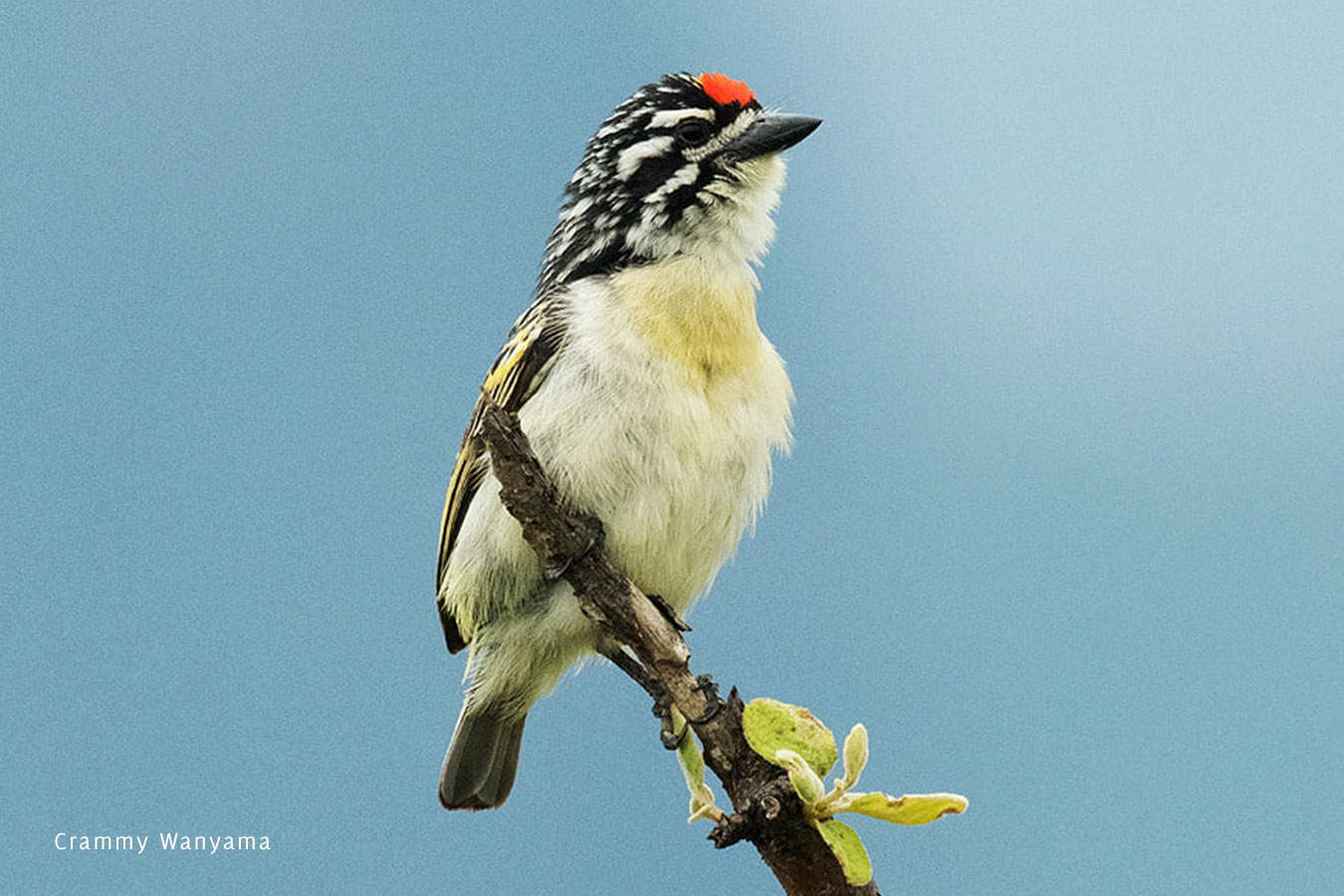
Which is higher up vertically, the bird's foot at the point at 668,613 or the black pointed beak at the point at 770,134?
the black pointed beak at the point at 770,134

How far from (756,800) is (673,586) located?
95cm

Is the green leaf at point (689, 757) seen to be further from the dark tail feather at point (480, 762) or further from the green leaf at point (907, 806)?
the dark tail feather at point (480, 762)

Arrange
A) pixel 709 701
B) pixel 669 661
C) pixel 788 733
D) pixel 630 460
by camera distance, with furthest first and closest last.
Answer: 1. pixel 630 460
2. pixel 669 661
3. pixel 709 701
4. pixel 788 733

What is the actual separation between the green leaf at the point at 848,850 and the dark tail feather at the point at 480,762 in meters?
1.49

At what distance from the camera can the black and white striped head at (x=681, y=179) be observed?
274cm

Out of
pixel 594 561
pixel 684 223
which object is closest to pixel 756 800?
pixel 594 561

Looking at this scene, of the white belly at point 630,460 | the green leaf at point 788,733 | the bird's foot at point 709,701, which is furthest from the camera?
the white belly at point 630,460

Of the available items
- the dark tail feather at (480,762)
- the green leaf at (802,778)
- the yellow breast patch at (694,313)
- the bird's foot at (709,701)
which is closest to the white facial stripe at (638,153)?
the yellow breast patch at (694,313)

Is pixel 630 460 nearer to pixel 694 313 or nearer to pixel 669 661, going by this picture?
pixel 694 313

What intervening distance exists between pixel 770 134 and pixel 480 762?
164cm

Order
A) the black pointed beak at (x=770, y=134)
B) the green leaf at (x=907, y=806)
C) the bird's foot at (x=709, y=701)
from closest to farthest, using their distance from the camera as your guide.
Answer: the green leaf at (x=907, y=806) < the bird's foot at (x=709, y=701) < the black pointed beak at (x=770, y=134)

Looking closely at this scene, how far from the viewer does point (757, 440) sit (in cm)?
274

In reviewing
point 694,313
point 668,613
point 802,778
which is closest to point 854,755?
point 802,778

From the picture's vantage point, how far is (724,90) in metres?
2.82
